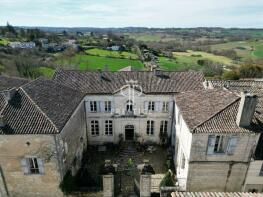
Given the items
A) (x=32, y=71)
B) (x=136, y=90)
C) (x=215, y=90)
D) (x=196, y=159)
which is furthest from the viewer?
(x=32, y=71)

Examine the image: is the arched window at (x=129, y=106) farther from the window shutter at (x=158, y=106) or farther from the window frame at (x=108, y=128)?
the window shutter at (x=158, y=106)

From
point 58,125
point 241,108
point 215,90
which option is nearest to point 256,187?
point 241,108

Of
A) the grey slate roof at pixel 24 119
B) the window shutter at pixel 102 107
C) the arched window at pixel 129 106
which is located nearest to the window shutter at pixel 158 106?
the arched window at pixel 129 106

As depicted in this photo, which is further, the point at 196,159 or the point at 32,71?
the point at 32,71

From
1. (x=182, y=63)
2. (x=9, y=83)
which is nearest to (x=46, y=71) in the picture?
(x=9, y=83)

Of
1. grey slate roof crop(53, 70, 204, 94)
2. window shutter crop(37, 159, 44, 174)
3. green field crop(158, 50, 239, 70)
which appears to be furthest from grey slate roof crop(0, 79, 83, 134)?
green field crop(158, 50, 239, 70)

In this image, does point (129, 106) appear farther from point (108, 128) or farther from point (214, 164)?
point (214, 164)

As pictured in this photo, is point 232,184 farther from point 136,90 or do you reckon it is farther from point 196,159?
point 136,90
